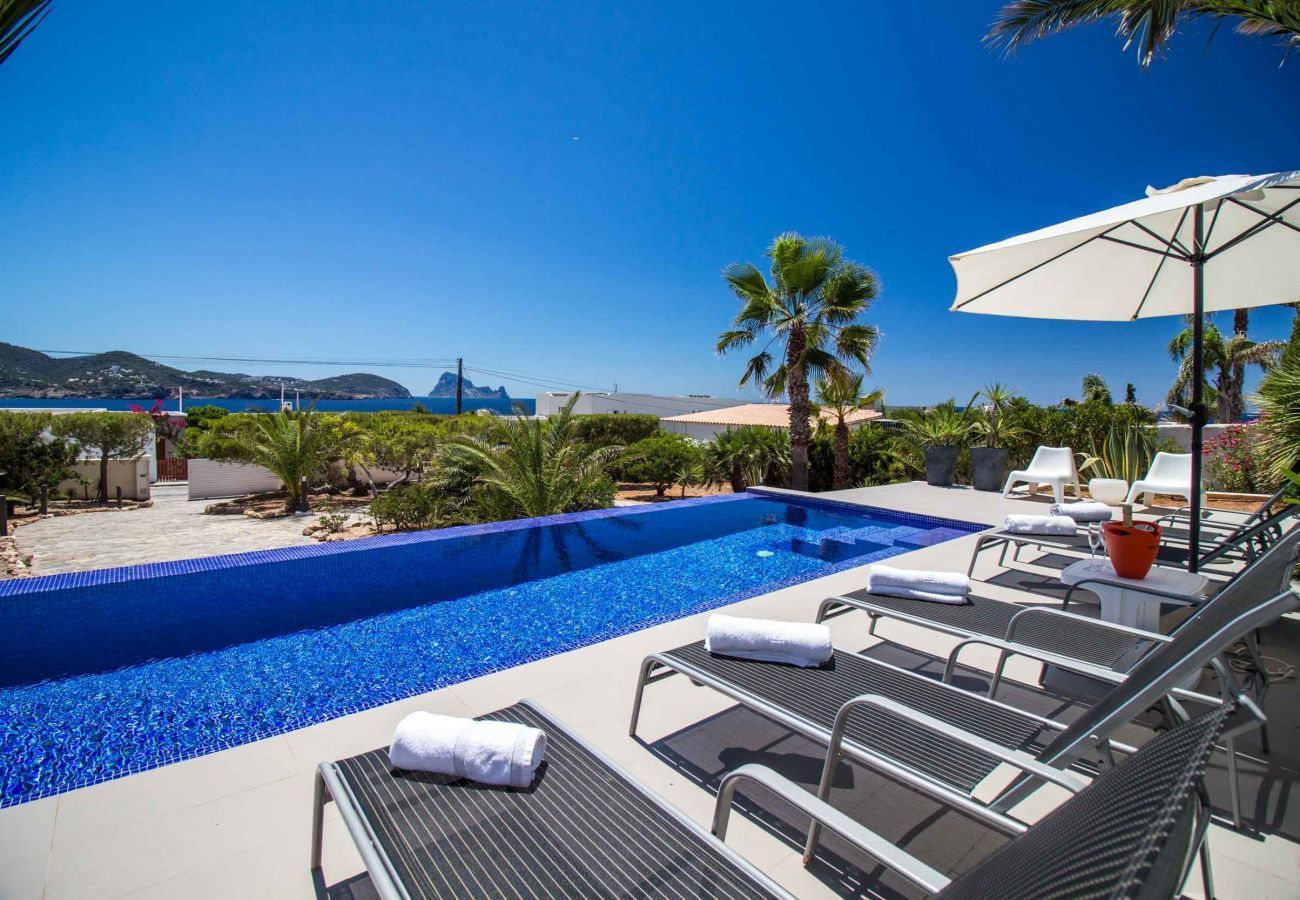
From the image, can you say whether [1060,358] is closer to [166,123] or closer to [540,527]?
[540,527]

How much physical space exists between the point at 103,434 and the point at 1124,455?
76.0 feet

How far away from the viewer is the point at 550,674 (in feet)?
11.0

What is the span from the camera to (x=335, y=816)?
85.6 inches

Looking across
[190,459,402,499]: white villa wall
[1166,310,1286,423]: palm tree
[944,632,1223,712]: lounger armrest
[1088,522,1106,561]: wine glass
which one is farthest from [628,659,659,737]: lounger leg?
[1166,310,1286,423]: palm tree

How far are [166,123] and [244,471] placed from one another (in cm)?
986

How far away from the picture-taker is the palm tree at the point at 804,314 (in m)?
11.4

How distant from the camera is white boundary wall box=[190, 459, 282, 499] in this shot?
1647 centimetres

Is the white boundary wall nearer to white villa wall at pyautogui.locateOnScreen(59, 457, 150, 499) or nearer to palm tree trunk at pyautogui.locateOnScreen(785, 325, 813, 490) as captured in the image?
white villa wall at pyautogui.locateOnScreen(59, 457, 150, 499)

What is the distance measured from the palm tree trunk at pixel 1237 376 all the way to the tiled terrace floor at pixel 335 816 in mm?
27403

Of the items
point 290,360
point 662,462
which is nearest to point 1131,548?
point 662,462

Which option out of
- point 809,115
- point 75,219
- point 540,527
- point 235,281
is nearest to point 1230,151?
point 809,115

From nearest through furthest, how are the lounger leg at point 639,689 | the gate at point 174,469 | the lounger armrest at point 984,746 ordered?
the lounger armrest at point 984,746 < the lounger leg at point 639,689 < the gate at point 174,469

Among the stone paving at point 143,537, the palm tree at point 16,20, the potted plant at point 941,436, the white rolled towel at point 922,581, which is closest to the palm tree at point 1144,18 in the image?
the white rolled towel at point 922,581

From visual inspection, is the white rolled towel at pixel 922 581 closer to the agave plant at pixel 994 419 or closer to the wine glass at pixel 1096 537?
the wine glass at pixel 1096 537
